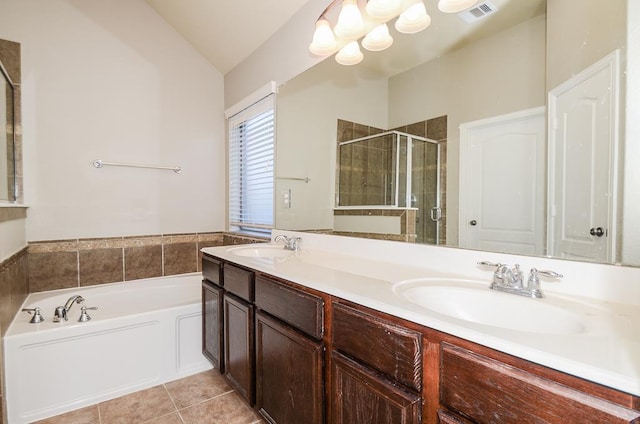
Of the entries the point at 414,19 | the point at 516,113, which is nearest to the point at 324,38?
the point at 414,19

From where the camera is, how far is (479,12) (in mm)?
1234

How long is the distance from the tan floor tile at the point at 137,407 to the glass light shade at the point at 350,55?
2.22 m

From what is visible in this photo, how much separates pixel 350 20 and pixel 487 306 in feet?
4.91

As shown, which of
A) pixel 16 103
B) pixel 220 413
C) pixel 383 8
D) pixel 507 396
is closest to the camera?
pixel 507 396

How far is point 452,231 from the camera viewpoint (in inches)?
51.5

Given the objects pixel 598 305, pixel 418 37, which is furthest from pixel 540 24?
pixel 598 305

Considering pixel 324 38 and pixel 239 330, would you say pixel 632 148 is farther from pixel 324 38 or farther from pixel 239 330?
pixel 239 330

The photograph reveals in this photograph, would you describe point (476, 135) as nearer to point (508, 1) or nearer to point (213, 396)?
point (508, 1)

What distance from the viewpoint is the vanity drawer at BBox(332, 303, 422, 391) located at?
83cm

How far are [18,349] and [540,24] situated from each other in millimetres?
2766

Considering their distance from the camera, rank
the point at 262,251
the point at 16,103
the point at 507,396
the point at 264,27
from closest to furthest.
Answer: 1. the point at 507,396
2. the point at 262,251
3. the point at 16,103
4. the point at 264,27

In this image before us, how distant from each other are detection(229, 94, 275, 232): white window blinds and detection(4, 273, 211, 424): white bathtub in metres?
0.89

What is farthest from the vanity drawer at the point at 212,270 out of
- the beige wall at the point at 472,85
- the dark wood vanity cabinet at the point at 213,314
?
the beige wall at the point at 472,85

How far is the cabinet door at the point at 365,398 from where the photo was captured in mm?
837
